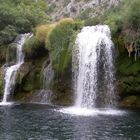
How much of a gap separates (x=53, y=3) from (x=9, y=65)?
31759 millimetres

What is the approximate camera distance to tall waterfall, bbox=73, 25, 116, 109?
1377 inches

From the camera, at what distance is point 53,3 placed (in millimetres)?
70938

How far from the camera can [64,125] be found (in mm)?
25344

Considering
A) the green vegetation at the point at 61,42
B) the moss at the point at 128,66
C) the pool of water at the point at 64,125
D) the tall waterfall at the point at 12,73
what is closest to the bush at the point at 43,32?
the green vegetation at the point at 61,42

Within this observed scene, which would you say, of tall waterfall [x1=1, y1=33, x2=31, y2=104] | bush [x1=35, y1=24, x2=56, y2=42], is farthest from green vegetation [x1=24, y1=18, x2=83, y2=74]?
tall waterfall [x1=1, y1=33, x2=31, y2=104]

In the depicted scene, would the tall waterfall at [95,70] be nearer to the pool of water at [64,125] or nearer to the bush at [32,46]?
the pool of water at [64,125]

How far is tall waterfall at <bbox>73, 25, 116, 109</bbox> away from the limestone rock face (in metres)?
22.0

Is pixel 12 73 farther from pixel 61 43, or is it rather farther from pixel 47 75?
pixel 61 43

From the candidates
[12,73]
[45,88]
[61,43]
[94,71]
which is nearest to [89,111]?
[94,71]

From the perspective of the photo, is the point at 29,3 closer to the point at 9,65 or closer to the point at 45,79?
the point at 9,65

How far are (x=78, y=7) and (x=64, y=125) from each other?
4118 cm

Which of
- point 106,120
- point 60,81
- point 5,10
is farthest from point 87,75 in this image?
point 5,10

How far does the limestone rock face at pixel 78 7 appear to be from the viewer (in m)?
59.6

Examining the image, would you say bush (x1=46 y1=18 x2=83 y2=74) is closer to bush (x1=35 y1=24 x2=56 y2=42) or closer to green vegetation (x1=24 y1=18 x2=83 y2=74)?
green vegetation (x1=24 y1=18 x2=83 y2=74)
